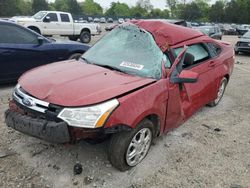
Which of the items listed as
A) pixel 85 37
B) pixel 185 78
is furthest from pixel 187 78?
pixel 85 37

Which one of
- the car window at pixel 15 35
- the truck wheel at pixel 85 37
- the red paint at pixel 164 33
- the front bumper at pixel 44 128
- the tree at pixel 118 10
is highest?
the red paint at pixel 164 33

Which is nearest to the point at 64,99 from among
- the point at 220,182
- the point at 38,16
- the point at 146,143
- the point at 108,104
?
the point at 108,104

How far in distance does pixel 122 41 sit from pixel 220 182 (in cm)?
231

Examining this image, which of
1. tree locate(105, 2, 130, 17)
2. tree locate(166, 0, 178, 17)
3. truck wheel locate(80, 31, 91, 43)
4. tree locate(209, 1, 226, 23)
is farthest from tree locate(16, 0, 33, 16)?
truck wheel locate(80, 31, 91, 43)

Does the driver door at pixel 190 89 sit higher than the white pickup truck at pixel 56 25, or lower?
higher

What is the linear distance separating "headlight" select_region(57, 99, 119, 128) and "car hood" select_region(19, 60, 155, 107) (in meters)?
0.07

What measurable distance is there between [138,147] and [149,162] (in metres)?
0.35

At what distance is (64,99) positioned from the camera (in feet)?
10.4

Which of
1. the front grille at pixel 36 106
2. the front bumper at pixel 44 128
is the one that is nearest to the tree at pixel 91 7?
the front grille at pixel 36 106

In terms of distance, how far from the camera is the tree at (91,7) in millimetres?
124062

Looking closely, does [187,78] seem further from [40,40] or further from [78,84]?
[40,40]

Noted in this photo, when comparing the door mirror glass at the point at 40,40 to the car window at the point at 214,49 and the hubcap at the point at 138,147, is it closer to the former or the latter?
the car window at the point at 214,49

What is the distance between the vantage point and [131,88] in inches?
134

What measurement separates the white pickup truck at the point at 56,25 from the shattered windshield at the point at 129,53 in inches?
518
